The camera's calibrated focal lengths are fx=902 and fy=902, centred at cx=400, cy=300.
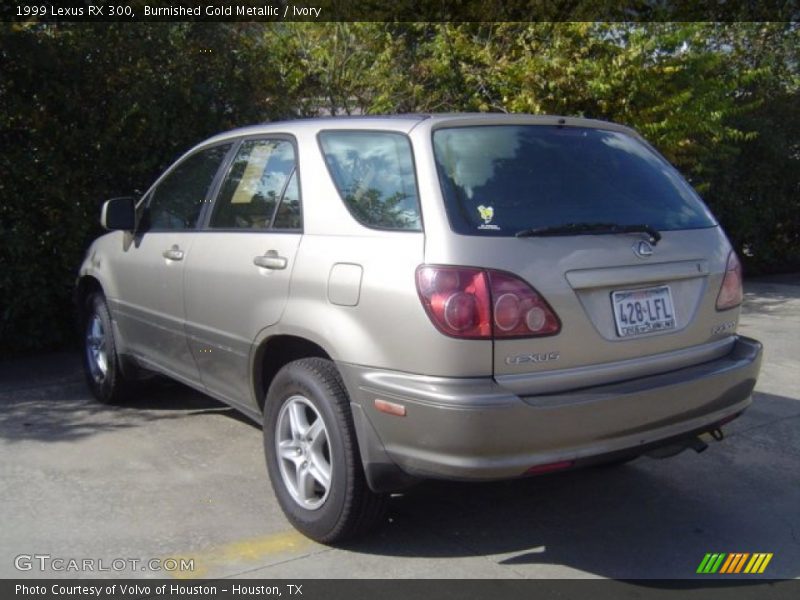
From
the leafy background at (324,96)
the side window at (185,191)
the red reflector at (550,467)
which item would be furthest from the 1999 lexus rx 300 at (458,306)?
the leafy background at (324,96)

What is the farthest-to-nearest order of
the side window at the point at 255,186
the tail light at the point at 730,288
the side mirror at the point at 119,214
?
the side mirror at the point at 119,214 < the side window at the point at 255,186 < the tail light at the point at 730,288

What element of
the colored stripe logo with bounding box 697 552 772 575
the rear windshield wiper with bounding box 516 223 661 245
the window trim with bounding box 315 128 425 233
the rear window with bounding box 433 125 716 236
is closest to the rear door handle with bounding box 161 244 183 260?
the window trim with bounding box 315 128 425 233

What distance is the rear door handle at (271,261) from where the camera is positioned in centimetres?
401

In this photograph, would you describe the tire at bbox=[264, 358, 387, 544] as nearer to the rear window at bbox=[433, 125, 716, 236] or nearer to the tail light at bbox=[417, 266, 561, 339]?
the tail light at bbox=[417, 266, 561, 339]

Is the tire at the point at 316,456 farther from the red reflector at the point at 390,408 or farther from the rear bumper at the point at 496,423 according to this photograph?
the red reflector at the point at 390,408

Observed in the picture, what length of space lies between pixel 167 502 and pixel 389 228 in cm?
183

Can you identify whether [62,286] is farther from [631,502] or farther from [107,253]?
[631,502]

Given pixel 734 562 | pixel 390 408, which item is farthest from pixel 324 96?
pixel 734 562

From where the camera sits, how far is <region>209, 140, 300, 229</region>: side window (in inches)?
169

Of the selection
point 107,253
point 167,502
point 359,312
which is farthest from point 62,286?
point 359,312

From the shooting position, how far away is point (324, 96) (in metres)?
9.98

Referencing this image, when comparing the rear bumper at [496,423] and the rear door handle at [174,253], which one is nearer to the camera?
the rear bumper at [496,423]

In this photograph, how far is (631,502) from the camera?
4465mm

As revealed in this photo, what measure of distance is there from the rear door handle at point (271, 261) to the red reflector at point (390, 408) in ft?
2.95
